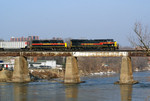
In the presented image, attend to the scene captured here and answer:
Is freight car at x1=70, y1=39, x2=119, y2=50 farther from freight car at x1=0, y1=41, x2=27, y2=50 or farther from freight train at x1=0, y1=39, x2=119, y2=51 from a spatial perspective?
freight car at x1=0, y1=41, x2=27, y2=50

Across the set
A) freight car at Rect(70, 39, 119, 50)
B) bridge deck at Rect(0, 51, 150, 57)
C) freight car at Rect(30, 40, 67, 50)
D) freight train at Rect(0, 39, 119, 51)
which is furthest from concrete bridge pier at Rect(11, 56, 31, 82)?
freight car at Rect(70, 39, 119, 50)

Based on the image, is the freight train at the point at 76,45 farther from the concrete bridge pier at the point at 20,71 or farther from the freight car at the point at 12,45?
the concrete bridge pier at the point at 20,71

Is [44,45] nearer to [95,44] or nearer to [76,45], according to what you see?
[76,45]

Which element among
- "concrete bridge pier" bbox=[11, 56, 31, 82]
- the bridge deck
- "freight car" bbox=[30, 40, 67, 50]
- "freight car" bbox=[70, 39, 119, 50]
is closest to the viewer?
the bridge deck

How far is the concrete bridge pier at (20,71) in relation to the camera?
244 feet

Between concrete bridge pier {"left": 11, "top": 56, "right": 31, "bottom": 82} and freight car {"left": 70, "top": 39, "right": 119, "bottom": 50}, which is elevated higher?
freight car {"left": 70, "top": 39, "right": 119, "bottom": 50}

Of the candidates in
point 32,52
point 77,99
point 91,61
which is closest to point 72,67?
point 32,52

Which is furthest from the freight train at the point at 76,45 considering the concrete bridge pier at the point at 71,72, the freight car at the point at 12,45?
the concrete bridge pier at the point at 71,72

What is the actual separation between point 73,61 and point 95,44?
1411 centimetres

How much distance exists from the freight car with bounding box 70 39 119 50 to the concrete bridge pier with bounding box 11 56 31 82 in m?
15.6

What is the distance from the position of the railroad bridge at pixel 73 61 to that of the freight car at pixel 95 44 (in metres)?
10.4

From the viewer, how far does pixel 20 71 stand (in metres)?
74.4

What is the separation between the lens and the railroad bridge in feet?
229

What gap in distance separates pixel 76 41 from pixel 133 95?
3575 cm
